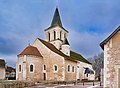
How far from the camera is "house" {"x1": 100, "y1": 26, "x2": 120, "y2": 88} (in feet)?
44.9

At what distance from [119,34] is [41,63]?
2887cm

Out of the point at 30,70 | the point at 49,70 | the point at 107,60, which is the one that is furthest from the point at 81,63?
the point at 107,60

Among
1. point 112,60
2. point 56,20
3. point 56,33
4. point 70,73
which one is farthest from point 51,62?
point 112,60

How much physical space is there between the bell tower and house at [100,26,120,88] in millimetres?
33643

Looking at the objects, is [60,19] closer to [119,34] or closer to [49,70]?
[49,70]

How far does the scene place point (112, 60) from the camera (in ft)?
45.6

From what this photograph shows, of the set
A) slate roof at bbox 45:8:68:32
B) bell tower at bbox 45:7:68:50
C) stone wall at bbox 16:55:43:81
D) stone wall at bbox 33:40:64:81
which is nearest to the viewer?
stone wall at bbox 16:55:43:81

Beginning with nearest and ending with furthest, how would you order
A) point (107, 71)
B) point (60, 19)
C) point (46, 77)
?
point (107, 71) → point (46, 77) → point (60, 19)

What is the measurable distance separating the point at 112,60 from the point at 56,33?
35162mm

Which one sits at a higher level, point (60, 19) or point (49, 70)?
point (60, 19)

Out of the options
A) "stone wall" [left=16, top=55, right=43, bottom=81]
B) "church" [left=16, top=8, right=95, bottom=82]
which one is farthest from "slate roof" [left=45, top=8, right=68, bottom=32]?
"stone wall" [left=16, top=55, right=43, bottom=81]

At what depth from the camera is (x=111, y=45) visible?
1410 cm

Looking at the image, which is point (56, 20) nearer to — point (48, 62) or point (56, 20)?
point (56, 20)

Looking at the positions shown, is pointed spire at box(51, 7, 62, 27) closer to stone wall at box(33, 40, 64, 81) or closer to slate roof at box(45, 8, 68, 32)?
slate roof at box(45, 8, 68, 32)
